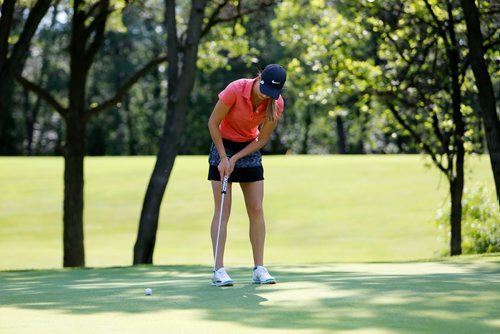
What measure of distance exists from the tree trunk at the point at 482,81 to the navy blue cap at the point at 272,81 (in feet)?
19.0

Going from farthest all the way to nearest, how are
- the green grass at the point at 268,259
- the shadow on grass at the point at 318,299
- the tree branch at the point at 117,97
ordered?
the tree branch at the point at 117,97, the green grass at the point at 268,259, the shadow on grass at the point at 318,299

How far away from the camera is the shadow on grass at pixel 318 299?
19.5 feet

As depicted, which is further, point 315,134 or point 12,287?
point 315,134

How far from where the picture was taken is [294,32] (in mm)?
22000

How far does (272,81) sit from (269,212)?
25446 mm

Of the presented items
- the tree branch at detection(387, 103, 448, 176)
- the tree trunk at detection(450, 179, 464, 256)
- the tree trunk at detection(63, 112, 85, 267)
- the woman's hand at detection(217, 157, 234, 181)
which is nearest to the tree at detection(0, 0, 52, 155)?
the tree trunk at detection(63, 112, 85, 267)

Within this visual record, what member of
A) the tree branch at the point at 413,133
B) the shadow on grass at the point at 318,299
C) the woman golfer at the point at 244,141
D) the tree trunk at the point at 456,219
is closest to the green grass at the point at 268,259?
the shadow on grass at the point at 318,299

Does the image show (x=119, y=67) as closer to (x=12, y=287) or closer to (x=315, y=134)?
(x=315, y=134)

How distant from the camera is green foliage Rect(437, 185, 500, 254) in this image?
2073cm

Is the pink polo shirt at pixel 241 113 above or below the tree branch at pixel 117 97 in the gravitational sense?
below

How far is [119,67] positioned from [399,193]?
4734 cm

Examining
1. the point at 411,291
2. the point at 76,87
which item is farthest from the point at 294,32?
the point at 411,291

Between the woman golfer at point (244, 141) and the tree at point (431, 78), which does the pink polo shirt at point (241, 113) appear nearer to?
the woman golfer at point (244, 141)

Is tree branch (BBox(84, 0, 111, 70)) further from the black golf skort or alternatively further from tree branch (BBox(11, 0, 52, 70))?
the black golf skort
